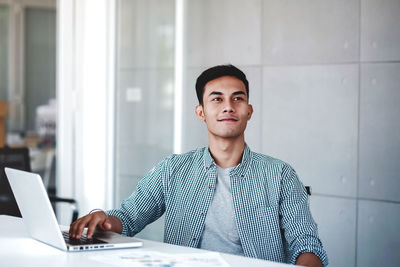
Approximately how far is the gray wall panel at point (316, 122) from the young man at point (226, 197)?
165cm

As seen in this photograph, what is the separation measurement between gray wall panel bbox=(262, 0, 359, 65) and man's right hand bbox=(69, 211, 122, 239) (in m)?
2.37

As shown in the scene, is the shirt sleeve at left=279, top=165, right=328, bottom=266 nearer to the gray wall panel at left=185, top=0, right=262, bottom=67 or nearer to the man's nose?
the man's nose

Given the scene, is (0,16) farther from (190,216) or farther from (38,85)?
(190,216)

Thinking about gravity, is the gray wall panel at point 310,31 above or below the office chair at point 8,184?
above

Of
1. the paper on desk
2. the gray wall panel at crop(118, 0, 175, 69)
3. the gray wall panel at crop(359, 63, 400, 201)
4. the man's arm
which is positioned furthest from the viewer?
the gray wall panel at crop(118, 0, 175, 69)

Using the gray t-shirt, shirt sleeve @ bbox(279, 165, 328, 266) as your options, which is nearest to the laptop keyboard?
the gray t-shirt

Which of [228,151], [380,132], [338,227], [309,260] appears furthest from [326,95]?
[309,260]

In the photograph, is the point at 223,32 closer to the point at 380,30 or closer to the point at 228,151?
the point at 380,30

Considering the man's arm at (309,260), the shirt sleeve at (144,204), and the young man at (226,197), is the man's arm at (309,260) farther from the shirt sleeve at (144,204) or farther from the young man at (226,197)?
the shirt sleeve at (144,204)

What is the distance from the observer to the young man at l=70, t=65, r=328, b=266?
7.81 ft

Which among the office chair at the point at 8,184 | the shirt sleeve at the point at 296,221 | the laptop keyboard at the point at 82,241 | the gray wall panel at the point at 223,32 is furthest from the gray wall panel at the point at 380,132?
the laptop keyboard at the point at 82,241

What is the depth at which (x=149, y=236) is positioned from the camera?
4.93m

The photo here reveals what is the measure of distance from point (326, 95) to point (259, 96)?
531 mm

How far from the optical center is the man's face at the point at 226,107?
2.51 m
